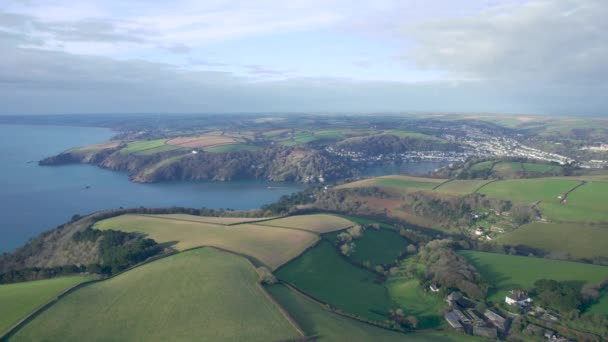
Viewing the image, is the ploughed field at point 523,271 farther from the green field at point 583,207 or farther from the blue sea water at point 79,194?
the blue sea water at point 79,194

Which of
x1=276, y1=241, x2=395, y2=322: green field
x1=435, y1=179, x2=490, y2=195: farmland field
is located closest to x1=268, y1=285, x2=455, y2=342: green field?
x1=276, y1=241, x2=395, y2=322: green field

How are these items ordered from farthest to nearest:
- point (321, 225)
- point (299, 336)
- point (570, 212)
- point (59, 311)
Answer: point (570, 212) → point (321, 225) → point (59, 311) → point (299, 336)

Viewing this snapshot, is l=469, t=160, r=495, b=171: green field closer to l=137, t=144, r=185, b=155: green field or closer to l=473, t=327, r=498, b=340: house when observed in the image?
l=473, t=327, r=498, b=340: house

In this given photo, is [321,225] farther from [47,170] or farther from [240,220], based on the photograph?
[47,170]

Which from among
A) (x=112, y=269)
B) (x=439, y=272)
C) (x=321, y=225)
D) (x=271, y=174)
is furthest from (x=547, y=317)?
(x=271, y=174)

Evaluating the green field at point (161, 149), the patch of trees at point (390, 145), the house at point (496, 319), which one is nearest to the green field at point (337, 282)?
the house at point (496, 319)
